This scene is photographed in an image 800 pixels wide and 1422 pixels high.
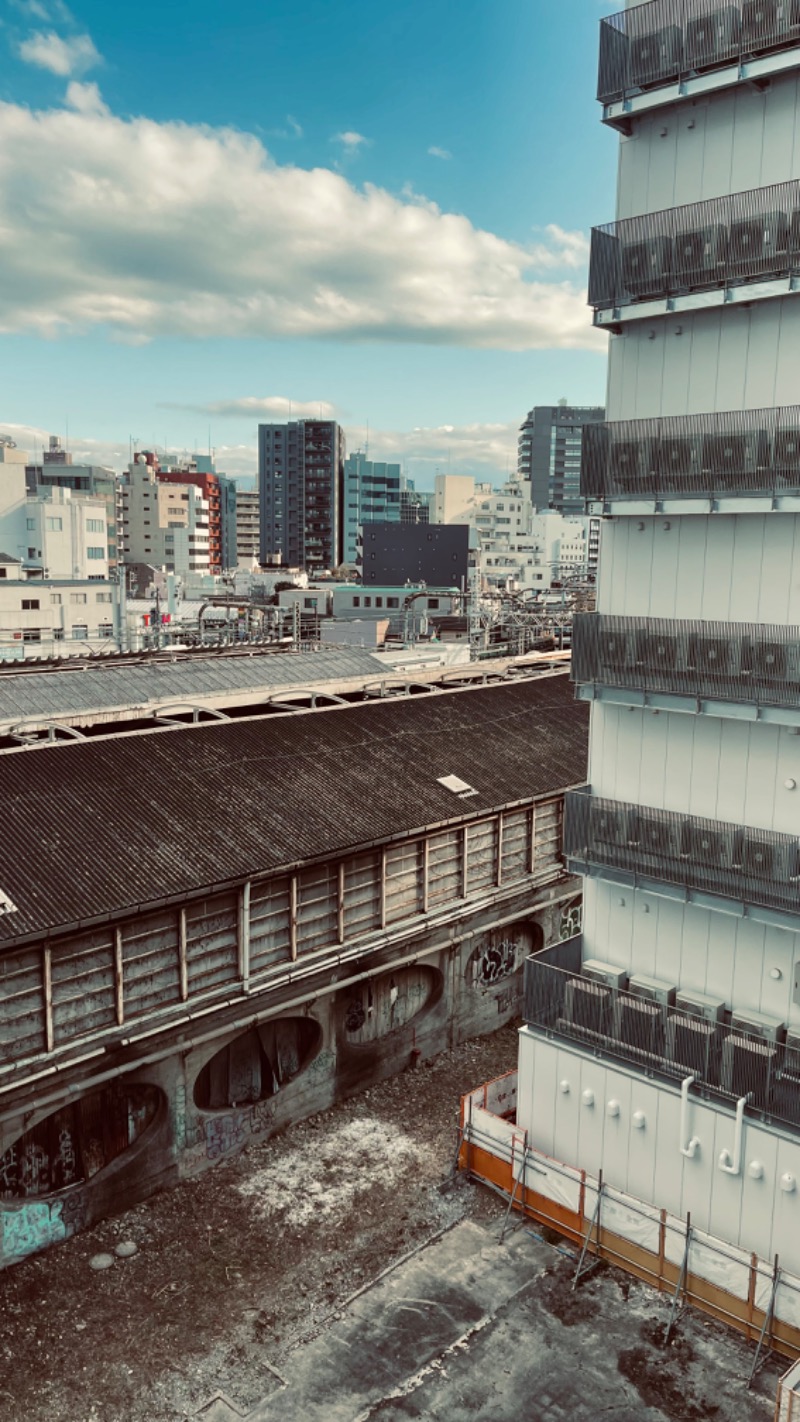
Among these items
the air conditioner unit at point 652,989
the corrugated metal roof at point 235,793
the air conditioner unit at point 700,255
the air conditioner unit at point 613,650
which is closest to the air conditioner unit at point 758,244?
the air conditioner unit at point 700,255

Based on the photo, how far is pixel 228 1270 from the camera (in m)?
22.3

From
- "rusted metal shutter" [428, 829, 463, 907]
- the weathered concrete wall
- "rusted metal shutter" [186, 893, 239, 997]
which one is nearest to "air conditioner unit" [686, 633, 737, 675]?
"rusted metal shutter" [428, 829, 463, 907]

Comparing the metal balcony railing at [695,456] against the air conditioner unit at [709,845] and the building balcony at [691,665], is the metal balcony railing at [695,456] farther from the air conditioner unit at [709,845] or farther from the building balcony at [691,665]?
the air conditioner unit at [709,845]

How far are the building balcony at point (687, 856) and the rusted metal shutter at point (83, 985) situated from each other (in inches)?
455

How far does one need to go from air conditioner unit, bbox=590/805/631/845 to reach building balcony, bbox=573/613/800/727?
2652mm

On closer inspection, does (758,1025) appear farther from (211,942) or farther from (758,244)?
(758,244)

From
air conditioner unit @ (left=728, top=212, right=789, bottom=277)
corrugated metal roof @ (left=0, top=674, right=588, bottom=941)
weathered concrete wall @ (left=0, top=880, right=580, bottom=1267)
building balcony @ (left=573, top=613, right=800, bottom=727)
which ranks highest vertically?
air conditioner unit @ (left=728, top=212, right=789, bottom=277)

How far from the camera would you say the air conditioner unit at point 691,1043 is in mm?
21609

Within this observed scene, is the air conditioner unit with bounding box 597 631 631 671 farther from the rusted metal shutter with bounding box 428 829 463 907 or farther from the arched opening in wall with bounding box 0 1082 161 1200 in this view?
the arched opening in wall with bounding box 0 1082 161 1200

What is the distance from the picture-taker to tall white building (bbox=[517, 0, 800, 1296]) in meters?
21.0

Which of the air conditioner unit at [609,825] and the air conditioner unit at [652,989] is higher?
the air conditioner unit at [609,825]

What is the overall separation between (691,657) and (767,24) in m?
13.1

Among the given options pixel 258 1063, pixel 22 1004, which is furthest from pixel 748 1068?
pixel 22 1004

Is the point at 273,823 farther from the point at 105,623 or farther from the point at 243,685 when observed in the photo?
the point at 105,623
